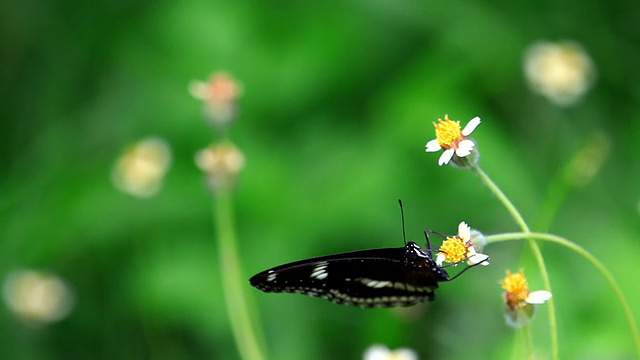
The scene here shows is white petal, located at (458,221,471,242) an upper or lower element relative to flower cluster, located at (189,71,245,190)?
lower

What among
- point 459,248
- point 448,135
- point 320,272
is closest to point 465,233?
point 459,248

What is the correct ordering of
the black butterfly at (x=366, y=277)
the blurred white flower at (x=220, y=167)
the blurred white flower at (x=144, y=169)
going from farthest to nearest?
the blurred white flower at (x=144, y=169), the blurred white flower at (x=220, y=167), the black butterfly at (x=366, y=277)

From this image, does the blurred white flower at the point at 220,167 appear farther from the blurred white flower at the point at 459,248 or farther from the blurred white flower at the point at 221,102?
the blurred white flower at the point at 459,248

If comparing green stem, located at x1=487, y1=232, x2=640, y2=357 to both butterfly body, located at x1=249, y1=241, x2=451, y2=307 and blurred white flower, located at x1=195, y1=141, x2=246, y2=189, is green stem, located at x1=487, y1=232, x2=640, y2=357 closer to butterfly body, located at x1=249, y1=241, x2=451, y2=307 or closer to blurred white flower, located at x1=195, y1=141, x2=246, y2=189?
butterfly body, located at x1=249, y1=241, x2=451, y2=307

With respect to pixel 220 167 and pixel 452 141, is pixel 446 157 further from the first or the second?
pixel 220 167

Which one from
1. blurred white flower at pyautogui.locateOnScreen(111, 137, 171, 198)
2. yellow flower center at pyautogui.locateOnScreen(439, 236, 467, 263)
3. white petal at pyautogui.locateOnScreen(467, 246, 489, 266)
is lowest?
white petal at pyautogui.locateOnScreen(467, 246, 489, 266)

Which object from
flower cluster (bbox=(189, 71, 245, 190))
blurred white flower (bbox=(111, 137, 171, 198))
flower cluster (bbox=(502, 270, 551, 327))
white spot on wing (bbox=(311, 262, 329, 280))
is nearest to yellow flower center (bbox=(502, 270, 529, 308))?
flower cluster (bbox=(502, 270, 551, 327))

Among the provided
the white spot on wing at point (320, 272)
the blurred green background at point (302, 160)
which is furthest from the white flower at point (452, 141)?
the blurred green background at point (302, 160)
